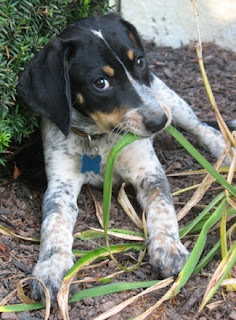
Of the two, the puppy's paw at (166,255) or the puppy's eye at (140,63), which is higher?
the puppy's eye at (140,63)

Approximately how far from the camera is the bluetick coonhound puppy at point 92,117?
3.38m

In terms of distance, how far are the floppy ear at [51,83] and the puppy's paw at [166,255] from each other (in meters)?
0.85

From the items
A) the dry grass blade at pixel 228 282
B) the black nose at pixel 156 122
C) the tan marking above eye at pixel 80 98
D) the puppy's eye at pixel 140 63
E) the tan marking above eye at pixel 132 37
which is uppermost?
→ the tan marking above eye at pixel 132 37

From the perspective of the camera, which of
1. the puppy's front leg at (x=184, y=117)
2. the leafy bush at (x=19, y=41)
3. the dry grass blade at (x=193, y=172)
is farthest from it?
the puppy's front leg at (x=184, y=117)

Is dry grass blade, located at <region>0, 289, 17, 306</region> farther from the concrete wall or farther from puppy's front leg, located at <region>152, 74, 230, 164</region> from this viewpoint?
the concrete wall

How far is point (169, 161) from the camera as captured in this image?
4.55m

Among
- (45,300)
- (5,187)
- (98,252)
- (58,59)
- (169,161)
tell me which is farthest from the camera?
(169,161)

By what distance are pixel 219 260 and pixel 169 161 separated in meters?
1.32

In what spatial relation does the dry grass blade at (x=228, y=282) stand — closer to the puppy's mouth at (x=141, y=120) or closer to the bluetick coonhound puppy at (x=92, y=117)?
the bluetick coonhound puppy at (x=92, y=117)

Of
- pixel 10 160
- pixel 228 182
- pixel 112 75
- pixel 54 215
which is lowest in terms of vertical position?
pixel 10 160

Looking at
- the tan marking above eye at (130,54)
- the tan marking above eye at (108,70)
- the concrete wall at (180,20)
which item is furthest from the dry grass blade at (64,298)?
the concrete wall at (180,20)

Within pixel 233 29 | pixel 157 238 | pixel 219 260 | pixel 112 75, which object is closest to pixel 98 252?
pixel 157 238

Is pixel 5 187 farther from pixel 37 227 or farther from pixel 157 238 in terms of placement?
pixel 157 238

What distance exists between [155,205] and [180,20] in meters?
3.03
